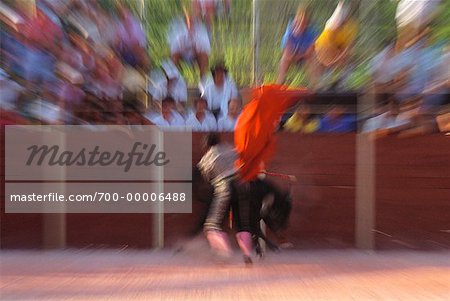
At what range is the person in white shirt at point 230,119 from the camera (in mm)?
5430

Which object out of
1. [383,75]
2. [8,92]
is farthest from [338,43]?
[8,92]

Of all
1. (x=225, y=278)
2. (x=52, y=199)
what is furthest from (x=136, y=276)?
(x=52, y=199)

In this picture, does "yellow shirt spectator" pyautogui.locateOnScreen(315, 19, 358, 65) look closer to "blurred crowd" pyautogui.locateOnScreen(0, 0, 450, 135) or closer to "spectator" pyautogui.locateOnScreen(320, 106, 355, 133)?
"blurred crowd" pyautogui.locateOnScreen(0, 0, 450, 135)

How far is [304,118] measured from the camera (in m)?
5.54

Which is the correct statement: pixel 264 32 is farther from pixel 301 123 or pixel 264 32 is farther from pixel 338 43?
pixel 301 123

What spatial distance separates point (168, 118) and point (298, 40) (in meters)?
1.49

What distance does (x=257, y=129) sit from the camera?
16.4 ft

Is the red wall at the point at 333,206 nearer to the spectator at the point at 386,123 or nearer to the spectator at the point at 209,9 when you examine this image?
the spectator at the point at 386,123

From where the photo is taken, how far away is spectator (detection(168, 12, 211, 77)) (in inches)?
223

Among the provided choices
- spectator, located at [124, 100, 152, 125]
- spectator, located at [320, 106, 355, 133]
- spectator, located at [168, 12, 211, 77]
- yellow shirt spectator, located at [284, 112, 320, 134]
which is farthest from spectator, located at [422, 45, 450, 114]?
spectator, located at [124, 100, 152, 125]

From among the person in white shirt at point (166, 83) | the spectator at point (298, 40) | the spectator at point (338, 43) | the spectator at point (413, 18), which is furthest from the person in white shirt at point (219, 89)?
the spectator at point (413, 18)

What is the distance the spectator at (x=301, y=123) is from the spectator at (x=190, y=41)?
977 millimetres

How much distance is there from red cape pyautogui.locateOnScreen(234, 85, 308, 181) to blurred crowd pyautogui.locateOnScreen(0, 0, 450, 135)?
400mm

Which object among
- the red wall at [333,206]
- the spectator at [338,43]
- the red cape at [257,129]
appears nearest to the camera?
the red cape at [257,129]
